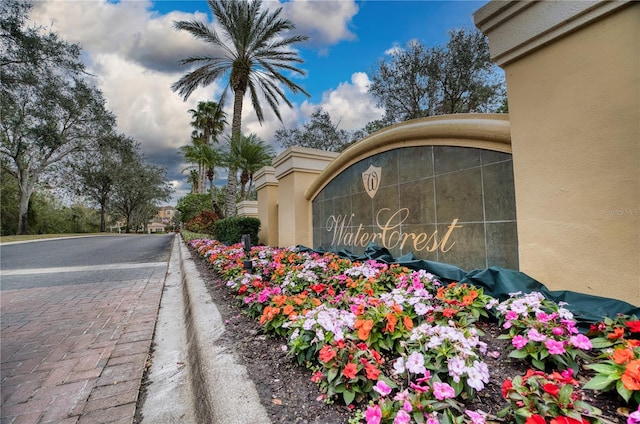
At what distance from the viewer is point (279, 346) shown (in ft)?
6.94

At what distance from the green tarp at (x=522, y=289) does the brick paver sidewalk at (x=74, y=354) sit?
9.49 feet

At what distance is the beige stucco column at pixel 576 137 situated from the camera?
6.42ft

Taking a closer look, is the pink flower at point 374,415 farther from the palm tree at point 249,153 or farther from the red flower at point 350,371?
the palm tree at point 249,153

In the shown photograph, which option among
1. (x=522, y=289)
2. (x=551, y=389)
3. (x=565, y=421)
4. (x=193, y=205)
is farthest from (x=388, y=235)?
(x=193, y=205)

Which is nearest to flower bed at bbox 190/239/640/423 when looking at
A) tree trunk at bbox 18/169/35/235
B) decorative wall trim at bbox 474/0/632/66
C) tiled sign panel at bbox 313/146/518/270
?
tiled sign panel at bbox 313/146/518/270

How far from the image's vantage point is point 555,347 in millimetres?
1408

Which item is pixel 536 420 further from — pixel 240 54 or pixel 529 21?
pixel 240 54

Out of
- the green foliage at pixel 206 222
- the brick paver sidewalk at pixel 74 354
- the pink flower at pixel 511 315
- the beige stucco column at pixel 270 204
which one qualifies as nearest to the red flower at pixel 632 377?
the pink flower at pixel 511 315

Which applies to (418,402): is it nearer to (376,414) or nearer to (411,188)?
(376,414)

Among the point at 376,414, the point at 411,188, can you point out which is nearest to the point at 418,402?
the point at 376,414

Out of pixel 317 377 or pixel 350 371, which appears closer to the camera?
pixel 350 371

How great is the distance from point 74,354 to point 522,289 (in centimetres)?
419

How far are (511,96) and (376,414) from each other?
293 cm

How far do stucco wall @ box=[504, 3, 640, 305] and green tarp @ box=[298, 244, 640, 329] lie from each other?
0.39ft
